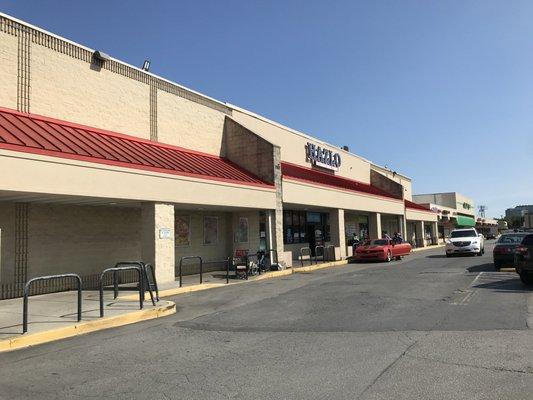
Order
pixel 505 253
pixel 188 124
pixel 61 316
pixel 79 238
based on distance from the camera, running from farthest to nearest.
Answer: pixel 188 124 → pixel 505 253 → pixel 79 238 → pixel 61 316

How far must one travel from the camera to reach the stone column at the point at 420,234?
5052 centimetres

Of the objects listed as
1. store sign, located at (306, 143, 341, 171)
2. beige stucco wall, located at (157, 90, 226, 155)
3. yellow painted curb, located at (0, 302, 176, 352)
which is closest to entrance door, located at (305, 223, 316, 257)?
store sign, located at (306, 143, 341, 171)

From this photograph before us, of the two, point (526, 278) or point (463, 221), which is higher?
point (463, 221)

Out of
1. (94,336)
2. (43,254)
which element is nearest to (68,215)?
(43,254)

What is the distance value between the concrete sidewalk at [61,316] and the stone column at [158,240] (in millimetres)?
2100

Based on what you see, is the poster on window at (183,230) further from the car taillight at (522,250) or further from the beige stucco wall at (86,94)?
the car taillight at (522,250)

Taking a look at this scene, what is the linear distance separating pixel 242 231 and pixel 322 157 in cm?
1276

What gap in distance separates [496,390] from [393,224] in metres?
42.6

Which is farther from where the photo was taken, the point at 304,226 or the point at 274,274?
the point at 304,226

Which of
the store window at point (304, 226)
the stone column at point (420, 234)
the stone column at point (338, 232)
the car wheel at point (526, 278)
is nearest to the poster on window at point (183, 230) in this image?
the store window at point (304, 226)

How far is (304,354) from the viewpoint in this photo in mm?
7250

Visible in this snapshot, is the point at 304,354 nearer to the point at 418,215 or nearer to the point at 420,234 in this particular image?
the point at 418,215

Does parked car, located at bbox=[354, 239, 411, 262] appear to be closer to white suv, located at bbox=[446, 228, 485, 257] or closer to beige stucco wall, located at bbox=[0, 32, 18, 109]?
white suv, located at bbox=[446, 228, 485, 257]

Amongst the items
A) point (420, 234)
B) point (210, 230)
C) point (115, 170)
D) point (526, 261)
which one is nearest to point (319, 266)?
point (210, 230)
